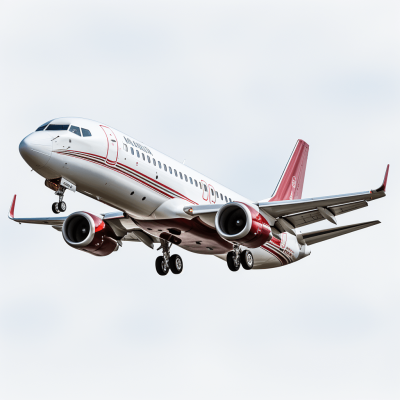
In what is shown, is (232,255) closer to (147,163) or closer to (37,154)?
(147,163)

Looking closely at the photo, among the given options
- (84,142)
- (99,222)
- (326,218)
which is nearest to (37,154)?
(84,142)

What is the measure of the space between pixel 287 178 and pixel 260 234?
14.1 m

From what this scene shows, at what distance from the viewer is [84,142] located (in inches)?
1244

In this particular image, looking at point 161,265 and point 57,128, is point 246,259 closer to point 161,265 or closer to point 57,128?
point 161,265

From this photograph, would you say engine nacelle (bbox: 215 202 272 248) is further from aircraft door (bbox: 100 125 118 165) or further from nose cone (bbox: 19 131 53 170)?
nose cone (bbox: 19 131 53 170)

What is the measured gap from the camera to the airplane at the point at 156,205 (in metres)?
31.5

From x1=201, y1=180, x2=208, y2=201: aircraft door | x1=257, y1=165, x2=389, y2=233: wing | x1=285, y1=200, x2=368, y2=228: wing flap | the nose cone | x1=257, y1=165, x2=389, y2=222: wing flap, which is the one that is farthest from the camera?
x1=201, y1=180, x2=208, y2=201: aircraft door

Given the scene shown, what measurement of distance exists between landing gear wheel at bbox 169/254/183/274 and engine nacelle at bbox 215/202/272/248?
19.1ft

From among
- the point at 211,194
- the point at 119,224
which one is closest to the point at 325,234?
the point at 211,194

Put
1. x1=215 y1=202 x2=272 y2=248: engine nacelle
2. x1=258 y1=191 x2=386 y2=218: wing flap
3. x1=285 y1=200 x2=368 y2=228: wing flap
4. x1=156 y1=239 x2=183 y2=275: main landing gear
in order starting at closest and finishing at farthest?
x1=258 y1=191 x2=386 y2=218: wing flap
x1=215 y1=202 x2=272 y2=248: engine nacelle
x1=285 y1=200 x2=368 y2=228: wing flap
x1=156 y1=239 x2=183 y2=275: main landing gear

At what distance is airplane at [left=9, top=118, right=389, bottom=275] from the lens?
31469mm

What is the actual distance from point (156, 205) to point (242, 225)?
3945 mm

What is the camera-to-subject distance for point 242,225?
34938 millimetres

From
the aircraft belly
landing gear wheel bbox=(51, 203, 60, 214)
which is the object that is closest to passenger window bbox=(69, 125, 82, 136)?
landing gear wheel bbox=(51, 203, 60, 214)
